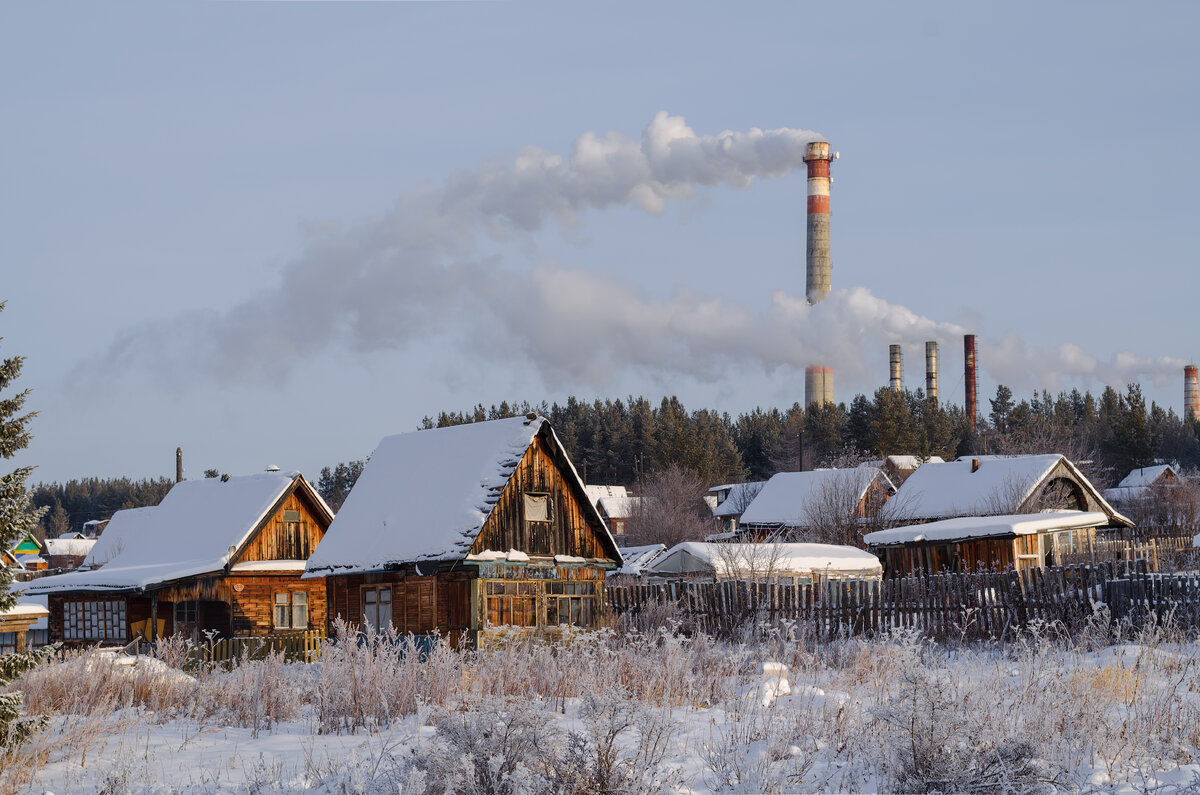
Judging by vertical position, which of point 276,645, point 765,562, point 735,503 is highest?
point 765,562

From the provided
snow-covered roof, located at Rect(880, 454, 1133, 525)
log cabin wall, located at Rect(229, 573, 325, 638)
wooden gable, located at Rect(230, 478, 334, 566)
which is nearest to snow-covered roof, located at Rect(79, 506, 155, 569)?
wooden gable, located at Rect(230, 478, 334, 566)

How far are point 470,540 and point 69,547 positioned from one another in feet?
300

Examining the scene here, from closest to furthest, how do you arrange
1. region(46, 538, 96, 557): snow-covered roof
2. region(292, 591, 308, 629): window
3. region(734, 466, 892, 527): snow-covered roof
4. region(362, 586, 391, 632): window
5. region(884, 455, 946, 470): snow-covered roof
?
region(362, 586, 391, 632): window < region(292, 591, 308, 629): window < region(734, 466, 892, 527): snow-covered roof < region(884, 455, 946, 470): snow-covered roof < region(46, 538, 96, 557): snow-covered roof

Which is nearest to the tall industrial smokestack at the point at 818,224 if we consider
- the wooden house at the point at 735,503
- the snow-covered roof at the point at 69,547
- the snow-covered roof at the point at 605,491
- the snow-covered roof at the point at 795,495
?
the wooden house at the point at 735,503

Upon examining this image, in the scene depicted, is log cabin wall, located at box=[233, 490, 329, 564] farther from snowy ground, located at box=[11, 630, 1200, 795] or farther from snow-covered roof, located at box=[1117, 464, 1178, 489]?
snow-covered roof, located at box=[1117, 464, 1178, 489]

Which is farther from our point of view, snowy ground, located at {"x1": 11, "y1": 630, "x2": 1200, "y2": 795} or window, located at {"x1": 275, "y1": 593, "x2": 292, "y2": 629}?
window, located at {"x1": 275, "y1": 593, "x2": 292, "y2": 629}

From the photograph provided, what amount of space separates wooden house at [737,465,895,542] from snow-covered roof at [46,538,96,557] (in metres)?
66.0

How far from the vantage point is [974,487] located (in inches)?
2020

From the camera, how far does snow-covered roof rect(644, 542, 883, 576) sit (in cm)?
3434

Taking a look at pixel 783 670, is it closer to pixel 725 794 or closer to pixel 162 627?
pixel 725 794

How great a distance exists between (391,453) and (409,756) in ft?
76.0

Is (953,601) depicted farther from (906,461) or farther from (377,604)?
(906,461)

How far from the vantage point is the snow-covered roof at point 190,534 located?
117 ft

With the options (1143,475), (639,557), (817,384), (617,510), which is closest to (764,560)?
(639,557)
